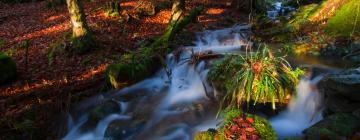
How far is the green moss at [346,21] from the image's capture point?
27.3 ft

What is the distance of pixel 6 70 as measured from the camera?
27.0 ft

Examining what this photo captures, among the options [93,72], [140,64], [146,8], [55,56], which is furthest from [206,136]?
[146,8]

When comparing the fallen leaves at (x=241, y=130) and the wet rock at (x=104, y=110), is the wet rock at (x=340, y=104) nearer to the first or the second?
the fallen leaves at (x=241, y=130)

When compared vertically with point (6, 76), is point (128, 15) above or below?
above

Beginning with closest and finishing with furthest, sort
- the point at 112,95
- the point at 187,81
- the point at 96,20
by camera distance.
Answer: the point at 112,95 < the point at 187,81 < the point at 96,20

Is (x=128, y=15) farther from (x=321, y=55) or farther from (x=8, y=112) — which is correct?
(x=321, y=55)

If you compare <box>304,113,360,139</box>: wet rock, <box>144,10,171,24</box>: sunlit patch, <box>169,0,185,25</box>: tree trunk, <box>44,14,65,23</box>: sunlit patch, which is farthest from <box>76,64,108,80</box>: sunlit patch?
<box>44,14,65,23</box>: sunlit patch

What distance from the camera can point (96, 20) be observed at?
12.9 meters

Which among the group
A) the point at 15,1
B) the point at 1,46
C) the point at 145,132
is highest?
the point at 15,1

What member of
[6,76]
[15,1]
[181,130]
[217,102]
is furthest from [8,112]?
[15,1]

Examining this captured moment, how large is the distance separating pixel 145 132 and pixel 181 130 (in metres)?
0.80

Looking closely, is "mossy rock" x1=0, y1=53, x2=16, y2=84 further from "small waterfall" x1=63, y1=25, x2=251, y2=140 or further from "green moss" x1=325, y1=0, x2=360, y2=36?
"green moss" x1=325, y1=0, x2=360, y2=36

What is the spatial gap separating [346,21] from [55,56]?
8.40 meters

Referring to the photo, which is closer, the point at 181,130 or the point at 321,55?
the point at 181,130
